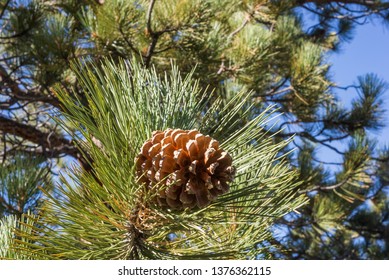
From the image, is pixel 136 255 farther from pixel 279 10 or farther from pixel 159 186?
pixel 279 10

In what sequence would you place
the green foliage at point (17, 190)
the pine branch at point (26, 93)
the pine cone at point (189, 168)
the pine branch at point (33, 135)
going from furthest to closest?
the pine branch at point (33, 135) < the pine branch at point (26, 93) < the green foliage at point (17, 190) < the pine cone at point (189, 168)

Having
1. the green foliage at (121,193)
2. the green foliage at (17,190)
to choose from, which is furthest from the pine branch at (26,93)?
the green foliage at (121,193)

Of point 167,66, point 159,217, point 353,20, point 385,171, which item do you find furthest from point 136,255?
point 353,20

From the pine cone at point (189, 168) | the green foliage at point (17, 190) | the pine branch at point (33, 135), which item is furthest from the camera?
the pine branch at point (33, 135)

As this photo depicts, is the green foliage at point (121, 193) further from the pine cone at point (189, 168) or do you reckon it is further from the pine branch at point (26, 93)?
the pine branch at point (26, 93)

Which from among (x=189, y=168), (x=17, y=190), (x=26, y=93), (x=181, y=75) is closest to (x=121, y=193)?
(x=189, y=168)

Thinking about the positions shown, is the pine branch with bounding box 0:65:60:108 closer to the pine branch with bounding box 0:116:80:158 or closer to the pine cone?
the pine branch with bounding box 0:116:80:158

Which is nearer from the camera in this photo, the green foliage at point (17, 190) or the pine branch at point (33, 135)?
the green foliage at point (17, 190)

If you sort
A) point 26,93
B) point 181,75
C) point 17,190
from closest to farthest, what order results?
point 17,190 < point 181,75 < point 26,93

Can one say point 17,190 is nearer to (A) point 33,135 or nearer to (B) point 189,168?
(B) point 189,168
